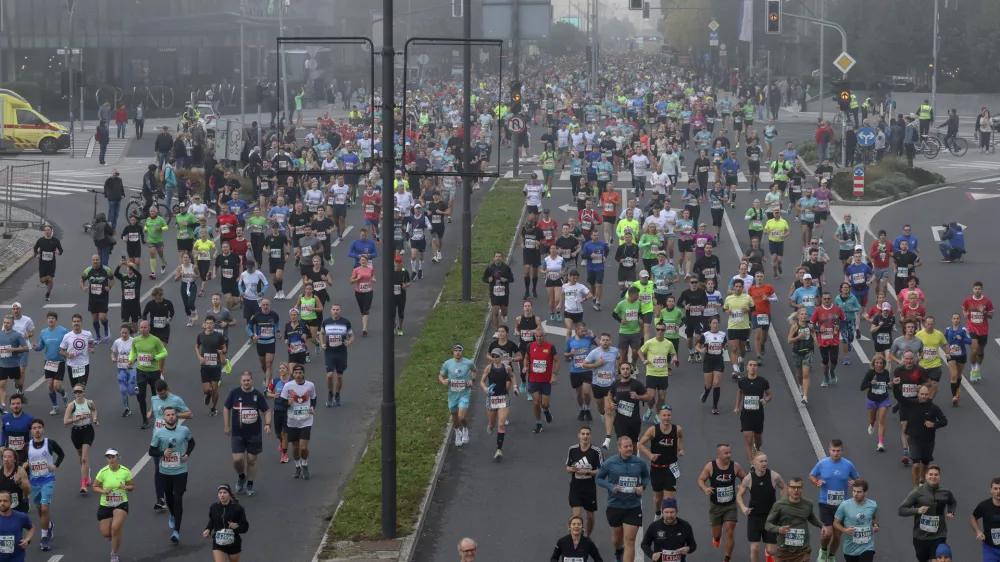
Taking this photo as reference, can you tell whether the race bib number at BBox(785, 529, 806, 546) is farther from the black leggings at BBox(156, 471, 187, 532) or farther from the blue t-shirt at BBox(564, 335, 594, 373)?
the black leggings at BBox(156, 471, 187, 532)

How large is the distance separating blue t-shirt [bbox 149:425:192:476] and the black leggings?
52 mm

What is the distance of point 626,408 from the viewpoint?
17922mm

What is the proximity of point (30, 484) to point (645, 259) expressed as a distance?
14.8 m

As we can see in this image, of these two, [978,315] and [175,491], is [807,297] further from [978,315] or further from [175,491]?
[175,491]

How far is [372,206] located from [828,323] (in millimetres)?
14050

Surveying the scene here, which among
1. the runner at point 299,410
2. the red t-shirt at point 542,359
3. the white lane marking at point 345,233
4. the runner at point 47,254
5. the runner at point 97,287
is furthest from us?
the white lane marking at point 345,233

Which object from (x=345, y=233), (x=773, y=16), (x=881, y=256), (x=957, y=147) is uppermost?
(x=773, y=16)

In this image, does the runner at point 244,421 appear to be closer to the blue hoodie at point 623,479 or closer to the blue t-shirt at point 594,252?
the blue hoodie at point 623,479

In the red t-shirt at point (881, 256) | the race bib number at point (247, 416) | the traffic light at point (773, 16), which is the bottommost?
the race bib number at point (247, 416)

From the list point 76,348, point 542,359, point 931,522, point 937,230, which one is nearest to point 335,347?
point 542,359

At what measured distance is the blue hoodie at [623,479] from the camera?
15016mm

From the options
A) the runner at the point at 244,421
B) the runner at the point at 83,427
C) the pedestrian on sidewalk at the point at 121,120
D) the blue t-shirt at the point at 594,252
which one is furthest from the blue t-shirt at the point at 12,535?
the pedestrian on sidewalk at the point at 121,120

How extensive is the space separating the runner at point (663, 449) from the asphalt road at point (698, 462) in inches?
29.1

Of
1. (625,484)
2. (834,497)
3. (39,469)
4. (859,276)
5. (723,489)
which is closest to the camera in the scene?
(625,484)
